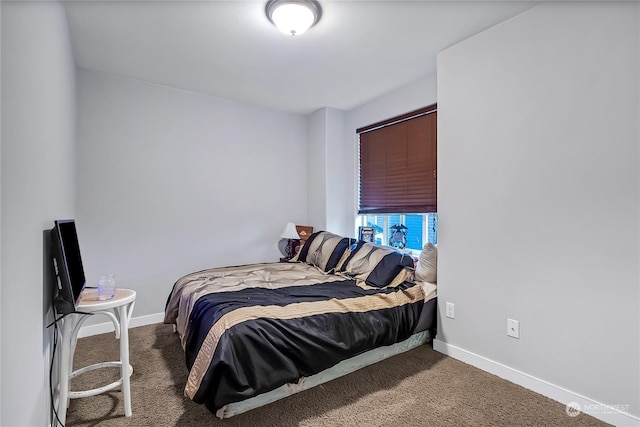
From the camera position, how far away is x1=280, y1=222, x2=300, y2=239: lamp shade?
13.7 feet

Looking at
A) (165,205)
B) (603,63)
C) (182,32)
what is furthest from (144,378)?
(603,63)

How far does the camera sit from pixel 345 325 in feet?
6.98

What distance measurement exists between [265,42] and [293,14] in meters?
0.54

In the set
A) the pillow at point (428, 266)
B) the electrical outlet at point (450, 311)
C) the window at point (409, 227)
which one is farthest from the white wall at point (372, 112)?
the electrical outlet at point (450, 311)

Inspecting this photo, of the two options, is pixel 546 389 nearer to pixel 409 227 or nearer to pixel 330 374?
pixel 330 374

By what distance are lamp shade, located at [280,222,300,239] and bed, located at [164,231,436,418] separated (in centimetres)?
88

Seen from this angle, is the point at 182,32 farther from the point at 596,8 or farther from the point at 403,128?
the point at 596,8

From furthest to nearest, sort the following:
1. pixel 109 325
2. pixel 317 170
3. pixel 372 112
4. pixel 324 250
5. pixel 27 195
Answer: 1. pixel 317 170
2. pixel 372 112
3. pixel 324 250
4. pixel 109 325
5. pixel 27 195

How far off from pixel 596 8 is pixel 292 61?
7.08 ft

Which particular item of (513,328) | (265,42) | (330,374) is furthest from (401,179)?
(330,374)

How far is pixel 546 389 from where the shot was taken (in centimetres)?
203

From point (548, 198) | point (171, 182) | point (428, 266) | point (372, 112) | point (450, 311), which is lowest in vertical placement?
point (450, 311)

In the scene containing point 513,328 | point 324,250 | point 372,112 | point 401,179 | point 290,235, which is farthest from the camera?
point 290,235

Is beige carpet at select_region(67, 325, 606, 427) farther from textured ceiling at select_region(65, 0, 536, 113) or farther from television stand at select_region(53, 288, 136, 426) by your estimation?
textured ceiling at select_region(65, 0, 536, 113)
